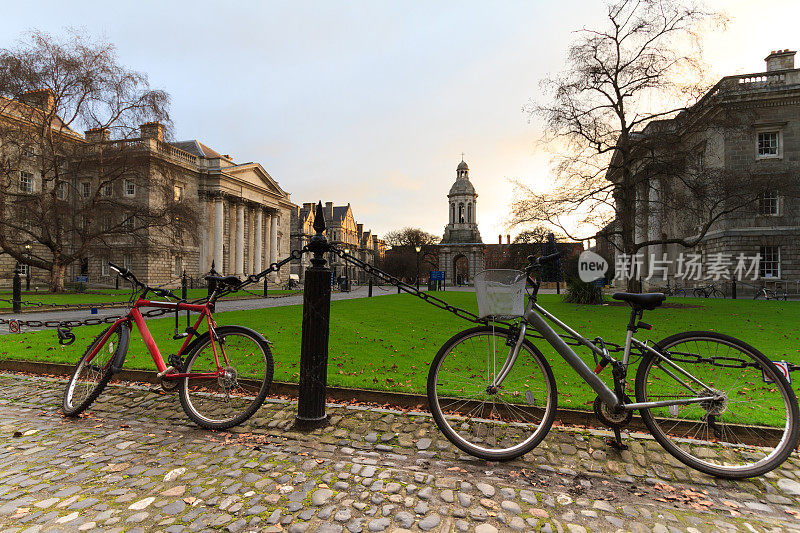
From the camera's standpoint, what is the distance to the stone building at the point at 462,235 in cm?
8438

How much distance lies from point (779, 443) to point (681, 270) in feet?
122

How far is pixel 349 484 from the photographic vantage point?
2.79 metres

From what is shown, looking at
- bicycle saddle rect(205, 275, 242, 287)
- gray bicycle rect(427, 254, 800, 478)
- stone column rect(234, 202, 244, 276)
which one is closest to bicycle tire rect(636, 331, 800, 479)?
gray bicycle rect(427, 254, 800, 478)

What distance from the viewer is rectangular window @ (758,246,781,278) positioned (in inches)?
1170

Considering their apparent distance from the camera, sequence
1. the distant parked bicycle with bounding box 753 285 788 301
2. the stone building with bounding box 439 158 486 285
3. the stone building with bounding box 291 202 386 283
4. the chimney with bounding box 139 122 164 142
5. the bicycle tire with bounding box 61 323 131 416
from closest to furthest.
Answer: the bicycle tire with bounding box 61 323 131 416
the distant parked bicycle with bounding box 753 285 788 301
the chimney with bounding box 139 122 164 142
the stone building with bounding box 439 158 486 285
the stone building with bounding box 291 202 386 283

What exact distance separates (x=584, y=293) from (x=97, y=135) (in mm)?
32428

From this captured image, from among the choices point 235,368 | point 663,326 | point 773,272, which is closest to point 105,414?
point 235,368

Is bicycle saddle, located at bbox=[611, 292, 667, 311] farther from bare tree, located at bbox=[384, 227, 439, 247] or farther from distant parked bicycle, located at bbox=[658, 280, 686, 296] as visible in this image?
bare tree, located at bbox=[384, 227, 439, 247]

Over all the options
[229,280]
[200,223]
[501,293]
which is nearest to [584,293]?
[501,293]

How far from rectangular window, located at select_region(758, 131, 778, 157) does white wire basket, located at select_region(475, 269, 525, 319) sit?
37.9m

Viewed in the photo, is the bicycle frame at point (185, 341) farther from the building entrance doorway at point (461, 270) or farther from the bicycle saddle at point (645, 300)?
the building entrance doorway at point (461, 270)

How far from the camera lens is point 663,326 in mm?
11344

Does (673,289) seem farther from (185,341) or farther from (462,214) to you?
(462,214)

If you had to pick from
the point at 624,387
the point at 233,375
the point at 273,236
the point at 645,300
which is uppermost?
the point at 273,236
